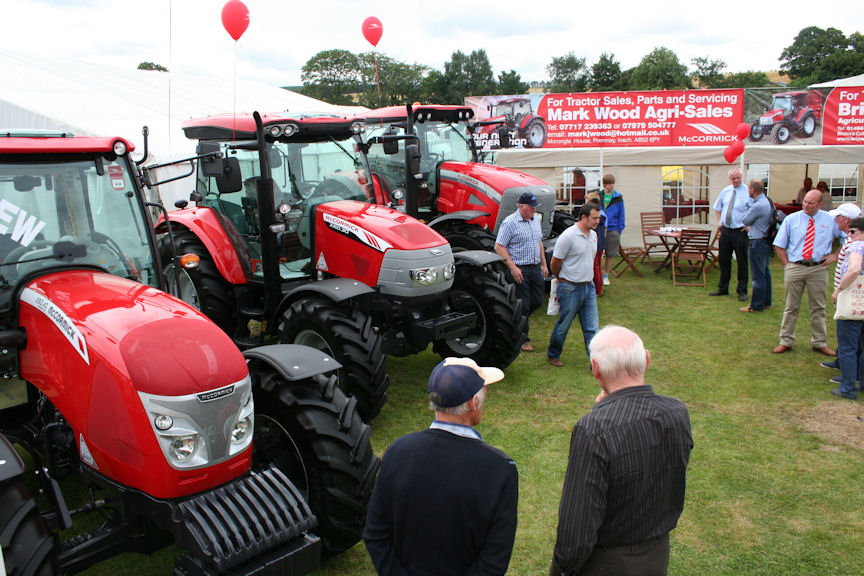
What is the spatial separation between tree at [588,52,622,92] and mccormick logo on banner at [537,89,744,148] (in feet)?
124

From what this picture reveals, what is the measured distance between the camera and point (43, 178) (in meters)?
3.39

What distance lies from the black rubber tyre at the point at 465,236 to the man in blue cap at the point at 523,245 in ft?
3.26

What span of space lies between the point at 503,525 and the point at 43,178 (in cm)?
289

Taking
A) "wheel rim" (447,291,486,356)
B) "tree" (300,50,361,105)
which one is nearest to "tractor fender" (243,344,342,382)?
"wheel rim" (447,291,486,356)

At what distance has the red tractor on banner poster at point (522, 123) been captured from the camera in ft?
56.7

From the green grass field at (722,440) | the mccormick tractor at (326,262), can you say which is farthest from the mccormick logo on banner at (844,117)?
the mccormick tractor at (326,262)

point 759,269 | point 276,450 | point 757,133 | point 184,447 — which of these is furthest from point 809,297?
point 757,133

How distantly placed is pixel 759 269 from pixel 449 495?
25.2 feet

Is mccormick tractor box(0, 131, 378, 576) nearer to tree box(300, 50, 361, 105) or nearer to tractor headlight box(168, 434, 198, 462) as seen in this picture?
tractor headlight box(168, 434, 198, 462)

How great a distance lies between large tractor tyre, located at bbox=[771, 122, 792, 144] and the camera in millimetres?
16594

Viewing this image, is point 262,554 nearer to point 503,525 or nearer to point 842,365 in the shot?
point 503,525

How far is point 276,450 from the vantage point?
3420 millimetres

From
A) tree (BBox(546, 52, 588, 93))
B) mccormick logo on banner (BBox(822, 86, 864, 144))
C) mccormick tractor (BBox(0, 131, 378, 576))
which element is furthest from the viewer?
tree (BBox(546, 52, 588, 93))

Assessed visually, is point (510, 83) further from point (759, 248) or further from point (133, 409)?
point (133, 409)
